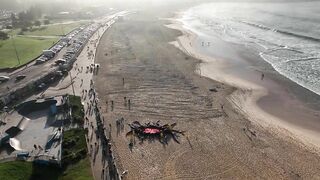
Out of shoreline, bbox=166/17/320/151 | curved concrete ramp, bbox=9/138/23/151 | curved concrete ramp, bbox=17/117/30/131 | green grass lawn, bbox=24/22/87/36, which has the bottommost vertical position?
shoreline, bbox=166/17/320/151

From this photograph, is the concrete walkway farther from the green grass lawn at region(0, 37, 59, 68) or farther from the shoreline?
the shoreline

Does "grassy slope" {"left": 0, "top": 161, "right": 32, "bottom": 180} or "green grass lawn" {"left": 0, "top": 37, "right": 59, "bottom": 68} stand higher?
"green grass lawn" {"left": 0, "top": 37, "right": 59, "bottom": 68}

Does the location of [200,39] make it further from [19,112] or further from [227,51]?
[19,112]

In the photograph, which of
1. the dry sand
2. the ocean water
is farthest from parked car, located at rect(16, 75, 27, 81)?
the ocean water

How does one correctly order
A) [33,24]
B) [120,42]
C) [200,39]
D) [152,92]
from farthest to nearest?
[33,24] < [200,39] < [120,42] < [152,92]

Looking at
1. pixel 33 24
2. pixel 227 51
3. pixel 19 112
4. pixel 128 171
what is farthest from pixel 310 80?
pixel 33 24

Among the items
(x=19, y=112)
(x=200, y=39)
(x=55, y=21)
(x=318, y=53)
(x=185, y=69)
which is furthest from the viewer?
(x=55, y=21)

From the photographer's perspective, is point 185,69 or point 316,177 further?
point 185,69
